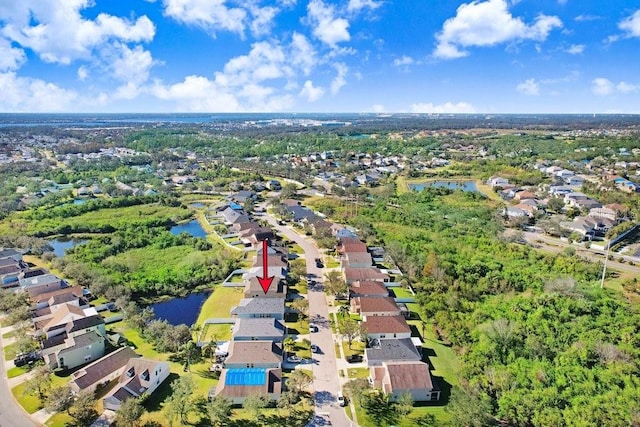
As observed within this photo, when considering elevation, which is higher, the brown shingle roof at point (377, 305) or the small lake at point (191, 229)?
the brown shingle roof at point (377, 305)

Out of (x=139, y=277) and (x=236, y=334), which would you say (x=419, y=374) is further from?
(x=139, y=277)

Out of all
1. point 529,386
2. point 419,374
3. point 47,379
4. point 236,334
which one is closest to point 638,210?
point 529,386

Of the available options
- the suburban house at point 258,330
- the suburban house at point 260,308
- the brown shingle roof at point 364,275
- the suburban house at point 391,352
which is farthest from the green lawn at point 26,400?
the brown shingle roof at point 364,275

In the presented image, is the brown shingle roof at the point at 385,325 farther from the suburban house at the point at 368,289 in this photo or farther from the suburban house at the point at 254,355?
the suburban house at the point at 254,355

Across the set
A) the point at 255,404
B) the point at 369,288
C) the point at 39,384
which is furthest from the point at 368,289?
the point at 39,384

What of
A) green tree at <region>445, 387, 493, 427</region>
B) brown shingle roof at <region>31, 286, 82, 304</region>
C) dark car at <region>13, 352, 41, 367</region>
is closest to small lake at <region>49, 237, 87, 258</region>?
brown shingle roof at <region>31, 286, 82, 304</region>
